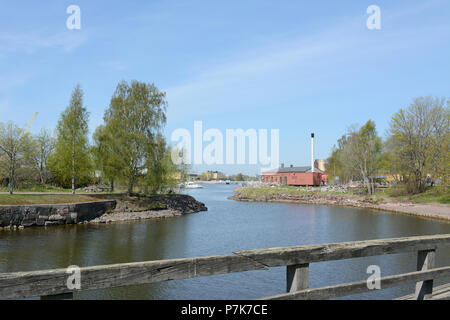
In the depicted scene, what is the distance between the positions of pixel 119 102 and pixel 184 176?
69.5 ft

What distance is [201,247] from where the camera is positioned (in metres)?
19.8

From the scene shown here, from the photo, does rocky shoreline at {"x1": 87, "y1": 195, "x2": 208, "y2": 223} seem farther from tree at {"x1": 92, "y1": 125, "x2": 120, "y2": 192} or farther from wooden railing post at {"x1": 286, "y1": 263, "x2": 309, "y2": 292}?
wooden railing post at {"x1": 286, "y1": 263, "x2": 309, "y2": 292}

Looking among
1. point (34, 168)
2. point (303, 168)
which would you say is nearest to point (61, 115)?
point (34, 168)

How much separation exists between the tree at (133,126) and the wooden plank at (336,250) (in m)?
32.9

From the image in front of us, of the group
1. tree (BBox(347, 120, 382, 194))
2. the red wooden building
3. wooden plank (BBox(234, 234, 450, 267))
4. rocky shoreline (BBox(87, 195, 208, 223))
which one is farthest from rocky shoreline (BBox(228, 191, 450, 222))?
wooden plank (BBox(234, 234, 450, 267))

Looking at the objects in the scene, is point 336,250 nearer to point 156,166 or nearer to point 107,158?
point 156,166

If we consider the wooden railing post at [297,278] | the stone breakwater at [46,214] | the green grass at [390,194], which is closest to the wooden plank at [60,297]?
the wooden railing post at [297,278]

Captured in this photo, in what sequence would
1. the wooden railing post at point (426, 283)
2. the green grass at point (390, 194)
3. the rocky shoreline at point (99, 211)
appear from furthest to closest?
the green grass at point (390, 194) < the rocky shoreline at point (99, 211) < the wooden railing post at point (426, 283)

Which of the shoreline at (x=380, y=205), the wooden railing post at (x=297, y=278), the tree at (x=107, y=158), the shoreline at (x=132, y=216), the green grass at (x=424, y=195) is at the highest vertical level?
the tree at (x=107, y=158)

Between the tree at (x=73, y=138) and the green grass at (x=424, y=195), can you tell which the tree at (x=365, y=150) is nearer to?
the green grass at (x=424, y=195)

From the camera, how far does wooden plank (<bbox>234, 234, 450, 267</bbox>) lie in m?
3.19

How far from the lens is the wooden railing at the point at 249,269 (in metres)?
2.44

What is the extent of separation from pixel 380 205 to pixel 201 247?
35.6 meters
